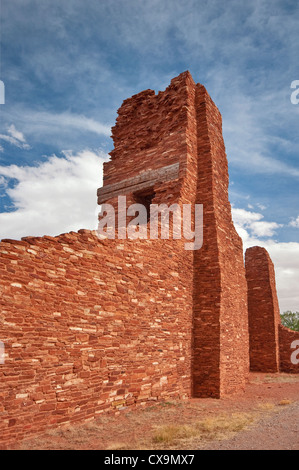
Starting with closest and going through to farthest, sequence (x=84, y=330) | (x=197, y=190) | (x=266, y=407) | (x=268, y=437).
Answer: (x=268, y=437), (x=84, y=330), (x=266, y=407), (x=197, y=190)

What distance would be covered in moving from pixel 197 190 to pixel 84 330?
6.43 metres

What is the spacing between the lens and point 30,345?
524cm

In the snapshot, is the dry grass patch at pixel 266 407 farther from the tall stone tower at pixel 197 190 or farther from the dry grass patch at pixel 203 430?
the dry grass patch at pixel 203 430

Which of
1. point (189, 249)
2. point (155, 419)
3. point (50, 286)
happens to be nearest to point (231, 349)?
point (189, 249)

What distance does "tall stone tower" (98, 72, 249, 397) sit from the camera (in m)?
9.36

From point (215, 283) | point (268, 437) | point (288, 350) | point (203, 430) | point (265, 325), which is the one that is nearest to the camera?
point (268, 437)

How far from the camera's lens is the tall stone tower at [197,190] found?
368 inches

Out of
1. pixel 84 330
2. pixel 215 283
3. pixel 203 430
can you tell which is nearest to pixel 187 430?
pixel 203 430

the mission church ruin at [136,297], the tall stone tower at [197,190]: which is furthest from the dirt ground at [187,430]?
the tall stone tower at [197,190]

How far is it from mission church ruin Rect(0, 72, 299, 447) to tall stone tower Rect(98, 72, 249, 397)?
0.13 ft

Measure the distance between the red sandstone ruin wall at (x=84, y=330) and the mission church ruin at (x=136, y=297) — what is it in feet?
0.07

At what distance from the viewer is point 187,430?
549cm

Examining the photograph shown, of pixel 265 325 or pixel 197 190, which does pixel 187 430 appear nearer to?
pixel 197 190

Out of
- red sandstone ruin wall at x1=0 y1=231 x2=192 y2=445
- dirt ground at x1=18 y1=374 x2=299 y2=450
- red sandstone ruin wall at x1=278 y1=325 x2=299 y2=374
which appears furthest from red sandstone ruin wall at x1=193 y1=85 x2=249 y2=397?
red sandstone ruin wall at x1=278 y1=325 x2=299 y2=374
